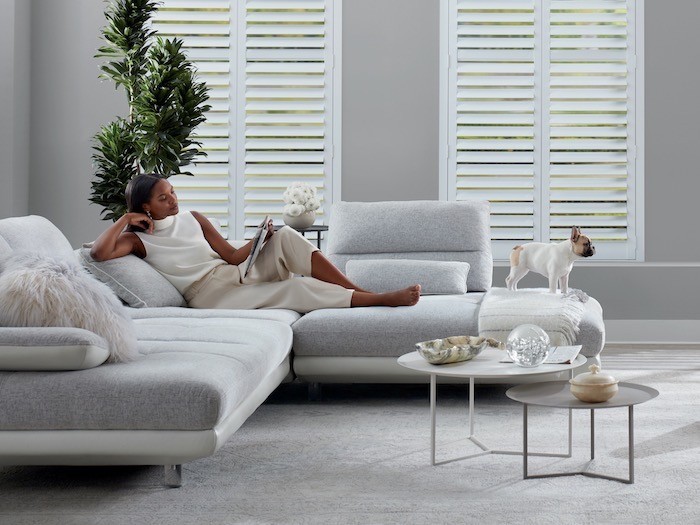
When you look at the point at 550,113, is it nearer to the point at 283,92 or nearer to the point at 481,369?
the point at 283,92

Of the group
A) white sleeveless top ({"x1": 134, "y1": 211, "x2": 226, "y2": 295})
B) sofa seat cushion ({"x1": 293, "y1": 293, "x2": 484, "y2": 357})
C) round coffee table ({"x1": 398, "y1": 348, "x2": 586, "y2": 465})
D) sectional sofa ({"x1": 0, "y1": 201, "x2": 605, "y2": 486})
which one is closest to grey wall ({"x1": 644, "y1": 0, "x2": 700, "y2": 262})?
sectional sofa ({"x1": 0, "y1": 201, "x2": 605, "y2": 486})

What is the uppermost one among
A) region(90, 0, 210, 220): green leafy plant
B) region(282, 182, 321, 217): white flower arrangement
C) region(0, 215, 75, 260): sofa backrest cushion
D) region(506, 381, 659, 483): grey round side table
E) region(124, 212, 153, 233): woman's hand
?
region(90, 0, 210, 220): green leafy plant

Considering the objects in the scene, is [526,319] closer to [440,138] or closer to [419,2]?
[440,138]

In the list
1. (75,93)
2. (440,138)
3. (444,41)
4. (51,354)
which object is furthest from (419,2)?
(51,354)

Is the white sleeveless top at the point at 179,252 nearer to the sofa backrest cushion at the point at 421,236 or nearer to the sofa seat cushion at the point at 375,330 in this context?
the sofa seat cushion at the point at 375,330

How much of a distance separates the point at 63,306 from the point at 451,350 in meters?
1.19

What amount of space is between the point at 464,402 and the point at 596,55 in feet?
10.4

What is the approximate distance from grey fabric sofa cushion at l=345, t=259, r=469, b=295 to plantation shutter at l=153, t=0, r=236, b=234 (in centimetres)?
187

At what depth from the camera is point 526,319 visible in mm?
3643

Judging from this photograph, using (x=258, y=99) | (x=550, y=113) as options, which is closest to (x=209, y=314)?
(x=258, y=99)

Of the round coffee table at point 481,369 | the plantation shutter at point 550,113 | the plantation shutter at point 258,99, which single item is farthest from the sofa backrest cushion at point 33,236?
the plantation shutter at point 550,113

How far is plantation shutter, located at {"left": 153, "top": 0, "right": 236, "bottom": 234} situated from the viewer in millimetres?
6051

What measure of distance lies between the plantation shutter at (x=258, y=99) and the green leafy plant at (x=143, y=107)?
2.24 feet

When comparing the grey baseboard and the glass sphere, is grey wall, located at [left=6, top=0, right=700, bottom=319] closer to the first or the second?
the grey baseboard
